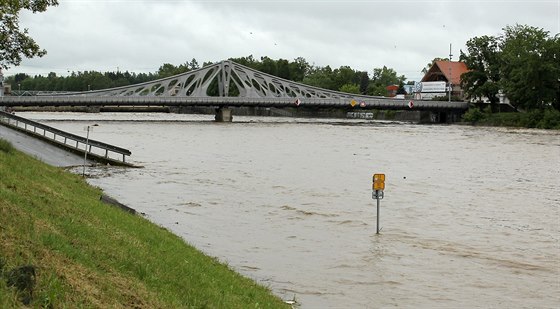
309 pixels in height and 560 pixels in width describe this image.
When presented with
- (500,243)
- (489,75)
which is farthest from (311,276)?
(489,75)

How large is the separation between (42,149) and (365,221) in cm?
2074

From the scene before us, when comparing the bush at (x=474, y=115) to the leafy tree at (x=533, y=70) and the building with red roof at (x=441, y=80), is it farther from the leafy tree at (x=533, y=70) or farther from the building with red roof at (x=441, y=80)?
the building with red roof at (x=441, y=80)

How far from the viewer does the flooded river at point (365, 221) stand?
624 inches

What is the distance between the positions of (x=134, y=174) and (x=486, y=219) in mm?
18456

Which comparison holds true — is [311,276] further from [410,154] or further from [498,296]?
[410,154]

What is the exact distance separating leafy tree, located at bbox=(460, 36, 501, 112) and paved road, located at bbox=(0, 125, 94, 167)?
9932 cm

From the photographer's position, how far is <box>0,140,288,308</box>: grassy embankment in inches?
299

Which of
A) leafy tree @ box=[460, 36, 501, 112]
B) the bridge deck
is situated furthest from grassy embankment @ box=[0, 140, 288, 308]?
leafy tree @ box=[460, 36, 501, 112]

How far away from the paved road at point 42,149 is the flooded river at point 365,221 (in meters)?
2.15

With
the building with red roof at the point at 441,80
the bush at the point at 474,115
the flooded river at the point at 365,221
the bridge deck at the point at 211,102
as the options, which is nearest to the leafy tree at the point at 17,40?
the flooded river at the point at 365,221

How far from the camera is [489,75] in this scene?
128750 millimetres

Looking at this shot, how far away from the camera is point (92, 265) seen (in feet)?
30.6

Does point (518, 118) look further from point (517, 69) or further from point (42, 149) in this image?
point (42, 149)

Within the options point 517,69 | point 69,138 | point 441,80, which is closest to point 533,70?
point 517,69
